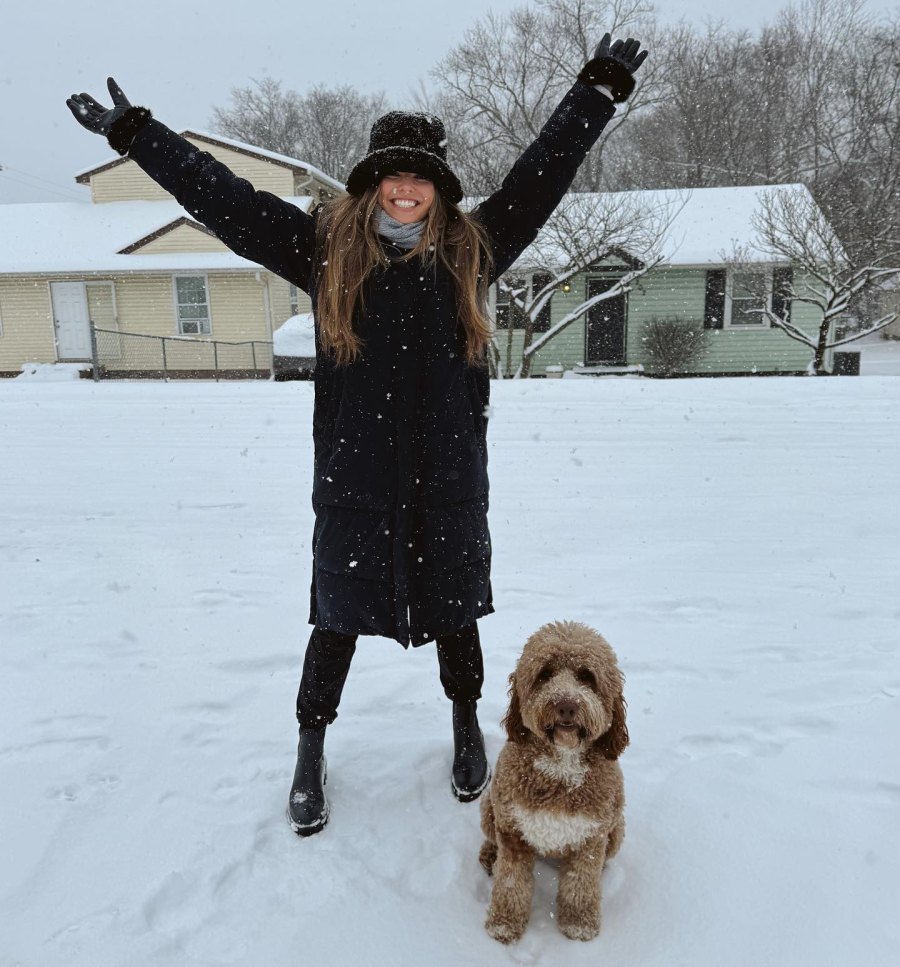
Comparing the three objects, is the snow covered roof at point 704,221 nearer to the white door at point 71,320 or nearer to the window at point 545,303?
the window at point 545,303

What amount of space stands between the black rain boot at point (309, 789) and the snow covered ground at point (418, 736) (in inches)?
1.7

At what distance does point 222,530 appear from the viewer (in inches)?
205

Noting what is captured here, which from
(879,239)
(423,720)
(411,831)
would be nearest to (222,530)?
(423,720)

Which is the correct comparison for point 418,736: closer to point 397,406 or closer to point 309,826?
point 309,826

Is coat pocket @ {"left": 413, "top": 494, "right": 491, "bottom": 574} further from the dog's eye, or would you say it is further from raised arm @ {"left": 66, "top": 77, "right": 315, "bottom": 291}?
raised arm @ {"left": 66, "top": 77, "right": 315, "bottom": 291}

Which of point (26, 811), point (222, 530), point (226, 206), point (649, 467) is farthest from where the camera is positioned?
point (649, 467)

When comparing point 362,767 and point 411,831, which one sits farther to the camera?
point 362,767

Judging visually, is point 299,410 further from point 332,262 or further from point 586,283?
point 586,283

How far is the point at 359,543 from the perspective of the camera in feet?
7.42

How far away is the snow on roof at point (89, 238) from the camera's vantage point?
69.3ft

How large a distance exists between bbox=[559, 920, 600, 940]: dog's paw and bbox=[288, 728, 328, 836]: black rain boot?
85 cm

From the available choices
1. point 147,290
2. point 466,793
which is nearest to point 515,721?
point 466,793

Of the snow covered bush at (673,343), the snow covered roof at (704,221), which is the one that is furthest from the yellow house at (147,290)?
the snow covered bush at (673,343)

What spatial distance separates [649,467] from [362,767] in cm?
496
